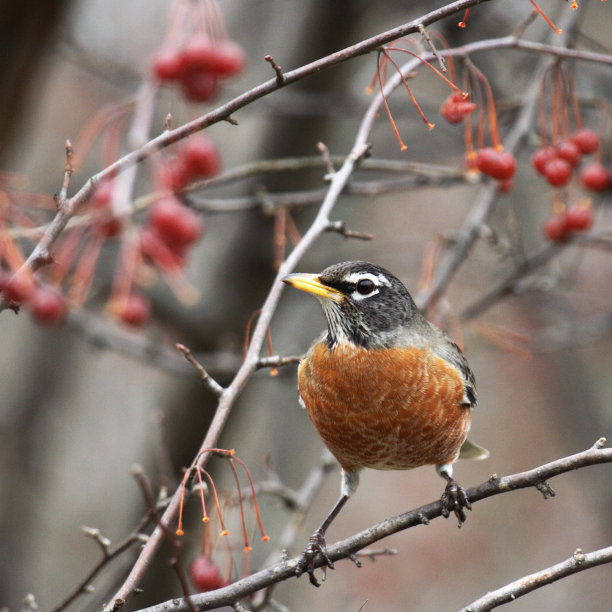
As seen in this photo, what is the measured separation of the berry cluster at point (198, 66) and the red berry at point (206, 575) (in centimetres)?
210

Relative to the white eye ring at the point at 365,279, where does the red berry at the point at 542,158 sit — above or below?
above

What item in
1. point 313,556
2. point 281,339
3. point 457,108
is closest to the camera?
point 457,108

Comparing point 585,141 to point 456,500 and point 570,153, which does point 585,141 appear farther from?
point 456,500

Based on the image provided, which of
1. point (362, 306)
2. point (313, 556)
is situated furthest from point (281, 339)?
point (313, 556)

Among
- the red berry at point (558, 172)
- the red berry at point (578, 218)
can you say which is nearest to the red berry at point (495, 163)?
the red berry at point (558, 172)

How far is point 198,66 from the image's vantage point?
147 inches

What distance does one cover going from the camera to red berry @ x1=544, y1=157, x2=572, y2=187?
12.3 feet

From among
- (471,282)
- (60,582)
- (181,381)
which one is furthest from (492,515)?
(60,582)

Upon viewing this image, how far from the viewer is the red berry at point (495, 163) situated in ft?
11.8

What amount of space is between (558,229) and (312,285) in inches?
70.3

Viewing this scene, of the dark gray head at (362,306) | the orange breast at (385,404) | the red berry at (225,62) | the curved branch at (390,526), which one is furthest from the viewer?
the red berry at (225,62)

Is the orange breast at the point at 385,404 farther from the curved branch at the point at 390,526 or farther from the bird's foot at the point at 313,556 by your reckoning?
the curved branch at the point at 390,526

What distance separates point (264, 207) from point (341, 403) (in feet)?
4.37

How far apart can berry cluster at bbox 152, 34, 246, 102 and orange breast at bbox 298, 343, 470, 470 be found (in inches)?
54.0
